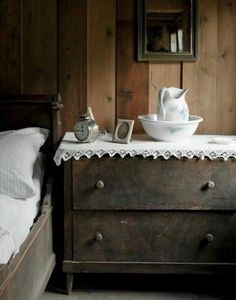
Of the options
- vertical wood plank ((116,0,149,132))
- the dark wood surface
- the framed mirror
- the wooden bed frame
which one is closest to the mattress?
the wooden bed frame

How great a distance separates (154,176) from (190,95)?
0.65 meters

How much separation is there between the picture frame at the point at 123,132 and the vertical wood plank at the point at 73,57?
37 centimetres

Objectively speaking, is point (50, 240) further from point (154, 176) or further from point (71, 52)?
point (71, 52)

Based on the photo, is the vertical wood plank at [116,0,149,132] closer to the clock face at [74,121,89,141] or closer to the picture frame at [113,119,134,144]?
the picture frame at [113,119,134,144]

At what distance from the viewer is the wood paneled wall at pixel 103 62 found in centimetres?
309

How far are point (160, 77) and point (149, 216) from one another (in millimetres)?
804

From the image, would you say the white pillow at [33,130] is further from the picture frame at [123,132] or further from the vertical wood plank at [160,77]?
the vertical wood plank at [160,77]

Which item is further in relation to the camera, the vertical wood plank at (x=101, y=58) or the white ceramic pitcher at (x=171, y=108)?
the vertical wood plank at (x=101, y=58)

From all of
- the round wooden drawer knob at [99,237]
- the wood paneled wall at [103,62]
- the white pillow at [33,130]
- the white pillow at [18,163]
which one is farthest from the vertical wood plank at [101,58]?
the round wooden drawer knob at [99,237]

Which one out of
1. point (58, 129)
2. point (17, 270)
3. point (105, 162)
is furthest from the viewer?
point (58, 129)

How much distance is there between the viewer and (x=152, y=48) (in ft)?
10.1

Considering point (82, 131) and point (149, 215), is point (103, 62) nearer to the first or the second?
point (82, 131)

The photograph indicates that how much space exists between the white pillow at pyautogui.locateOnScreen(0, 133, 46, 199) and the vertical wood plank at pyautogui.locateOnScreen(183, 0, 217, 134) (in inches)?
34.3

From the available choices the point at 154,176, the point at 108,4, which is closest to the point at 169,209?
the point at 154,176
